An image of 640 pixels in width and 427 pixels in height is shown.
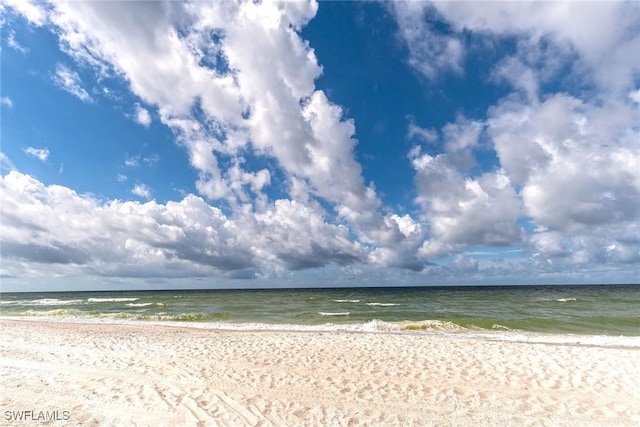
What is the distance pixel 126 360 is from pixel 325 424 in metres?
8.65

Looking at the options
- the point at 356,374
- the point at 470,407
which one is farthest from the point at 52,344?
the point at 470,407

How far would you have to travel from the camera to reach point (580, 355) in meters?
12.9

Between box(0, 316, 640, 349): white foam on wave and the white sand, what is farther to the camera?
box(0, 316, 640, 349): white foam on wave

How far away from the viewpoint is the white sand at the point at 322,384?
751cm

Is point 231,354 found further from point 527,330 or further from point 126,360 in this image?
point 527,330

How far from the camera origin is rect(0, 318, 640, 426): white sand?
24.6 ft

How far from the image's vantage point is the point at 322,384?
9.41 meters

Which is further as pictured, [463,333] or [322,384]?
[463,333]

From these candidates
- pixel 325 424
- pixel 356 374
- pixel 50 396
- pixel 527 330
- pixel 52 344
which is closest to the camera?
pixel 325 424

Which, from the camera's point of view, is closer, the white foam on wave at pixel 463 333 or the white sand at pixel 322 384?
the white sand at pixel 322 384

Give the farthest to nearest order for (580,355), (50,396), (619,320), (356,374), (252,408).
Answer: (619,320)
(580,355)
(356,374)
(50,396)
(252,408)

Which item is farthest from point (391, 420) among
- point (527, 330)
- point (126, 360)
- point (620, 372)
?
point (527, 330)

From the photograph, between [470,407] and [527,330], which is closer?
[470,407]

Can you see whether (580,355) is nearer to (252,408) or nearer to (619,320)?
(252,408)
